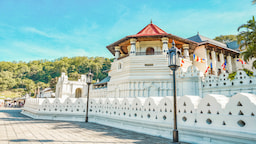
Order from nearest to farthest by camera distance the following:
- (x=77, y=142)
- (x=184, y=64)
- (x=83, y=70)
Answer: (x=77, y=142)
(x=184, y=64)
(x=83, y=70)

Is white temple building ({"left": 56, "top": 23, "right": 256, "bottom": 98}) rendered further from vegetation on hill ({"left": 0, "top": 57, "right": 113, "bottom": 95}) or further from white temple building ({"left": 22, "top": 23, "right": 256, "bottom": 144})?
vegetation on hill ({"left": 0, "top": 57, "right": 113, "bottom": 95})

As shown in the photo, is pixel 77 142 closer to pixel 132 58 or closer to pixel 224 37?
pixel 132 58

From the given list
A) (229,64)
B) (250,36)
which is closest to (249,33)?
(250,36)

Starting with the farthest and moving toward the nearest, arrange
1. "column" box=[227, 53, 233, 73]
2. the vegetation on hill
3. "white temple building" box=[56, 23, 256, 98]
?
the vegetation on hill < "column" box=[227, 53, 233, 73] < "white temple building" box=[56, 23, 256, 98]

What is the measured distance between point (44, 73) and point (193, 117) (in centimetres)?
10607

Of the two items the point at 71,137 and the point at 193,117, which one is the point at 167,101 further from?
the point at 71,137

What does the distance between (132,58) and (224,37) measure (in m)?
49.5

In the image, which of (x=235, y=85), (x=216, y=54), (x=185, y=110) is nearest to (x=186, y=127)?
(x=185, y=110)

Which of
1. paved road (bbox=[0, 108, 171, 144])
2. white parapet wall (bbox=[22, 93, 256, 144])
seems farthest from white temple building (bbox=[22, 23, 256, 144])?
paved road (bbox=[0, 108, 171, 144])

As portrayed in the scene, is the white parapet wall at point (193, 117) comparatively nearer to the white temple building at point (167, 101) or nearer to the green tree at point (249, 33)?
the white temple building at point (167, 101)

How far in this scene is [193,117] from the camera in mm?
4867

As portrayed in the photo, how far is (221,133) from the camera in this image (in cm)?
408

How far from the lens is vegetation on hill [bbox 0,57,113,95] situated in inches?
2981

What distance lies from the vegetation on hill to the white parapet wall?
6618 centimetres
